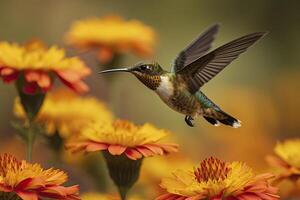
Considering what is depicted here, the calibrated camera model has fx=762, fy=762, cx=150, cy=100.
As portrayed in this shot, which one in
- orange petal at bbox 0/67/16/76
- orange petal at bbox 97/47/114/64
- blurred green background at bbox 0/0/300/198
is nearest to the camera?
orange petal at bbox 0/67/16/76

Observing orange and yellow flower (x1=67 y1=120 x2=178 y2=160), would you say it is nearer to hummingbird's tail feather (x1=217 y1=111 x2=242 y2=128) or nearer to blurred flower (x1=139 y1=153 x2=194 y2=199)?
hummingbird's tail feather (x1=217 y1=111 x2=242 y2=128)

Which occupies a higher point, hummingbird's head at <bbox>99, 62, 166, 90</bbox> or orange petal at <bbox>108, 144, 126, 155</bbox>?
hummingbird's head at <bbox>99, 62, 166, 90</bbox>

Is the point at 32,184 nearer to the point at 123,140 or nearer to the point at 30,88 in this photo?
the point at 123,140

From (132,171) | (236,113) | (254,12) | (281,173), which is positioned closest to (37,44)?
(132,171)

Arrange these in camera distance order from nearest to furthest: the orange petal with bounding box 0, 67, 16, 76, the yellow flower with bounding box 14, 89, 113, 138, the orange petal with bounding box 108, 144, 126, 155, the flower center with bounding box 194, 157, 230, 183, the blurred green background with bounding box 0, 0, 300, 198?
the flower center with bounding box 194, 157, 230, 183 < the orange petal with bounding box 108, 144, 126, 155 < the orange petal with bounding box 0, 67, 16, 76 < the yellow flower with bounding box 14, 89, 113, 138 < the blurred green background with bounding box 0, 0, 300, 198

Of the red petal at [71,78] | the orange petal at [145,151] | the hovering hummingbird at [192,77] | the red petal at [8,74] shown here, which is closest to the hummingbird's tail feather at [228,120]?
the hovering hummingbird at [192,77]

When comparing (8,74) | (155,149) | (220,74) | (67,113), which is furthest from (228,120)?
(220,74)

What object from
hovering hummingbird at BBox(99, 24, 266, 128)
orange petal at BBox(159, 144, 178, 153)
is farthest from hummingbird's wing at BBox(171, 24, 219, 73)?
orange petal at BBox(159, 144, 178, 153)
